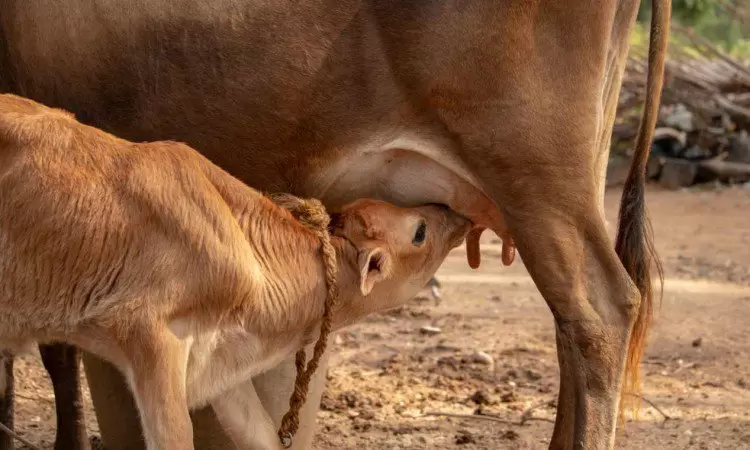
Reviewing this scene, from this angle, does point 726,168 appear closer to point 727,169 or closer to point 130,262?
point 727,169

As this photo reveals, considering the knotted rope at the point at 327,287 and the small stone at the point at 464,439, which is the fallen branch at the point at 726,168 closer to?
the small stone at the point at 464,439

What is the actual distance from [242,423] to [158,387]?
2.89ft

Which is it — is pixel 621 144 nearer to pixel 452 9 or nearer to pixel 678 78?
pixel 678 78

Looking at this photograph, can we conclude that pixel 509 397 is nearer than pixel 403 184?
No

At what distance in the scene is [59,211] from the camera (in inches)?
167

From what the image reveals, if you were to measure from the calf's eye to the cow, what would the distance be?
29 centimetres

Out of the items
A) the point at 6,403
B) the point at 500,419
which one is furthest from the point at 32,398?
the point at 500,419

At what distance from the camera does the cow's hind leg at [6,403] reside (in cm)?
572

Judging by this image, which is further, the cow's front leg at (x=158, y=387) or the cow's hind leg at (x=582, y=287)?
the cow's hind leg at (x=582, y=287)

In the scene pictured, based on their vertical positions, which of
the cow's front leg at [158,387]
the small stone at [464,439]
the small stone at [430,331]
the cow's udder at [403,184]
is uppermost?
the cow's udder at [403,184]

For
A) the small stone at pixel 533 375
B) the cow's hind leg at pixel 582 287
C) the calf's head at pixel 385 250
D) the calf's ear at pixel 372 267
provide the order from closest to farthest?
the calf's ear at pixel 372 267 < the calf's head at pixel 385 250 < the cow's hind leg at pixel 582 287 < the small stone at pixel 533 375

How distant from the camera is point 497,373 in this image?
24.3 ft

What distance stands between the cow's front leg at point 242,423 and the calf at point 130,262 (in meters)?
0.37

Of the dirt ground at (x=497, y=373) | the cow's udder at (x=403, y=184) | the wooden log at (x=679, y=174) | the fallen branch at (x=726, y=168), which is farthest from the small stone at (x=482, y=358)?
the fallen branch at (x=726, y=168)
